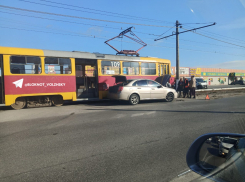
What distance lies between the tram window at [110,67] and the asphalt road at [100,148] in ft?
21.3

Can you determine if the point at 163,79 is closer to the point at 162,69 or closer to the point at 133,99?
the point at 162,69

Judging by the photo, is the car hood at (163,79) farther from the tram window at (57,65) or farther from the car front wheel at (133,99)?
the tram window at (57,65)

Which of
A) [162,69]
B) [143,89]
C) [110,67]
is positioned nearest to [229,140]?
[143,89]

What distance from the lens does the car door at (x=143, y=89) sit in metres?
11.7

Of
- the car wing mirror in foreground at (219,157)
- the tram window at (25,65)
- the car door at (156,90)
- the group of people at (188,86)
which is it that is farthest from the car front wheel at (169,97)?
the car wing mirror in foreground at (219,157)

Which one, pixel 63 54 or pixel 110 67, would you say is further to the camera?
pixel 110 67

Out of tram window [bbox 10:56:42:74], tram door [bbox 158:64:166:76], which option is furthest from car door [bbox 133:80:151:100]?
tram window [bbox 10:56:42:74]

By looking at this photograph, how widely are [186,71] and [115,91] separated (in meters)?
42.3

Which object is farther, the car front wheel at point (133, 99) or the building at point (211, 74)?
the building at point (211, 74)

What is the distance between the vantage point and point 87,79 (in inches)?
536

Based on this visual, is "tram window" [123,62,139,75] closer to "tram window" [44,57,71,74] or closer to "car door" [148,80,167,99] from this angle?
"car door" [148,80,167,99]

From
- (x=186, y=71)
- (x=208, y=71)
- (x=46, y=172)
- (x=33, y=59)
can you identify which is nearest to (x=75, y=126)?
(x=46, y=172)

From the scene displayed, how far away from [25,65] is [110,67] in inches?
212

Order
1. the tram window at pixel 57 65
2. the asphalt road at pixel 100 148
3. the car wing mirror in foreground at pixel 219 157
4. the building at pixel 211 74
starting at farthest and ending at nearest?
the building at pixel 211 74 < the tram window at pixel 57 65 < the asphalt road at pixel 100 148 < the car wing mirror in foreground at pixel 219 157
